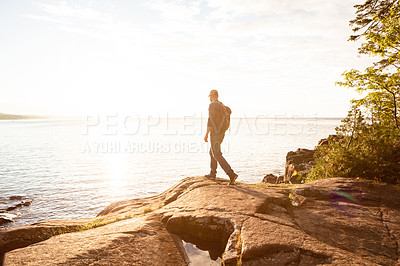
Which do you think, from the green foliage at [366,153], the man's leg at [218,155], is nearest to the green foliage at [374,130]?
the green foliage at [366,153]

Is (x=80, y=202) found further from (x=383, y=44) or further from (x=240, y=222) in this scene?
(x=383, y=44)

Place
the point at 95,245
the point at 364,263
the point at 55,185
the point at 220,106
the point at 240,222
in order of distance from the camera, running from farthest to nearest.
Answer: the point at 55,185, the point at 220,106, the point at 240,222, the point at 95,245, the point at 364,263

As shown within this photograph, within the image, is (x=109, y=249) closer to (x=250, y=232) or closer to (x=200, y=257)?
(x=200, y=257)

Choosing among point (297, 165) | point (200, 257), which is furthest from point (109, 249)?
point (297, 165)

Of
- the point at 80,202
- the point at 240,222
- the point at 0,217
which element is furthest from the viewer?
the point at 80,202

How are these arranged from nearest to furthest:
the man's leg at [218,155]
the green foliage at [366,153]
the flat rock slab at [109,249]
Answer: the flat rock slab at [109,249]
the green foliage at [366,153]
the man's leg at [218,155]

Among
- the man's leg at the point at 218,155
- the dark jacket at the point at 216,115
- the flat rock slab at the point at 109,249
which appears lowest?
the flat rock slab at the point at 109,249

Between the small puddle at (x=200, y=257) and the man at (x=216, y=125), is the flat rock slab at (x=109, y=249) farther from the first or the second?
the man at (x=216, y=125)

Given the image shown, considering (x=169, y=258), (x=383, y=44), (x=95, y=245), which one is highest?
(x=383, y=44)

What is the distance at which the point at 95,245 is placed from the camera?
4383mm

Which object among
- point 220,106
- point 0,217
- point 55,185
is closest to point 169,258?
point 220,106

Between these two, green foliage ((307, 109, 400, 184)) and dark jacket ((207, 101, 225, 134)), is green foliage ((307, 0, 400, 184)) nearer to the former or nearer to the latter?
green foliage ((307, 109, 400, 184))

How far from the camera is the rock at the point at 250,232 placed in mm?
3980

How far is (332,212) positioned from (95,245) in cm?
523
